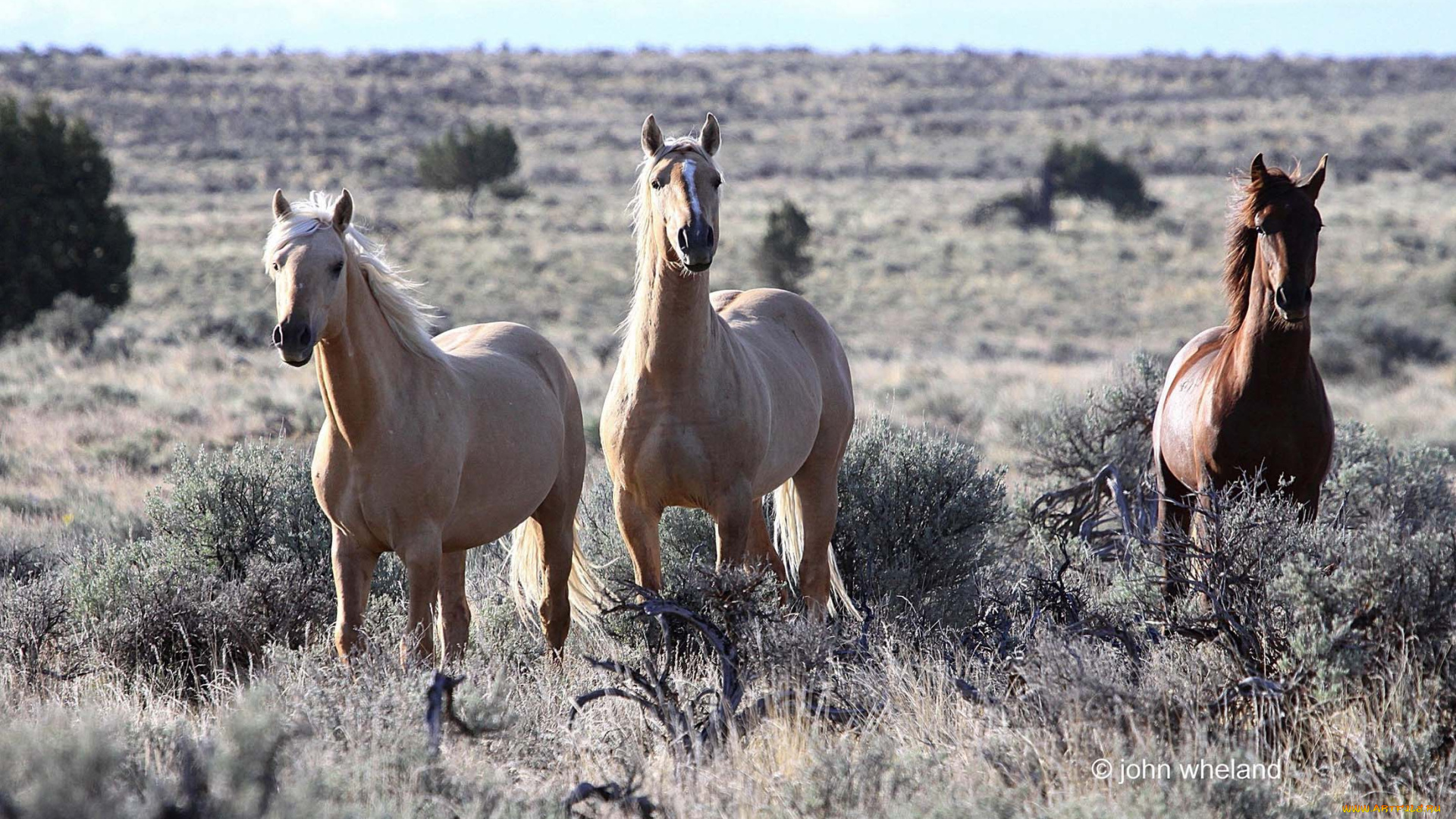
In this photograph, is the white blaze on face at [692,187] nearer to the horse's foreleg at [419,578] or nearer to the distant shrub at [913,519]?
the horse's foreleg at [419,578]

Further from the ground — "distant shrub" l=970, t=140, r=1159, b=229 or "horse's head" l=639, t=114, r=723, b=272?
"horse's head" l=639, t=114, r=723, b=272

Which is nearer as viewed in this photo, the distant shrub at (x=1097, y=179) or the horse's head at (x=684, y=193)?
the horse's head at (x=684, y=193)

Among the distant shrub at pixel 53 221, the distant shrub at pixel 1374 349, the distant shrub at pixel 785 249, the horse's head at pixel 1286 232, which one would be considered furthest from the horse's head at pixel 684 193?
the distant shrub at pixel 785 249

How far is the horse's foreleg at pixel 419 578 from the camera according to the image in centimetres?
429

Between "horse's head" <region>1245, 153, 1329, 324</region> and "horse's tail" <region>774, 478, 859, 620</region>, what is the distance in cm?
252

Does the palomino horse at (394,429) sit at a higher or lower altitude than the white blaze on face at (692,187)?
lower

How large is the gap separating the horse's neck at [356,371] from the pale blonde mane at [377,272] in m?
0.12

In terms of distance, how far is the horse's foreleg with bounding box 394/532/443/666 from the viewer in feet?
14.1

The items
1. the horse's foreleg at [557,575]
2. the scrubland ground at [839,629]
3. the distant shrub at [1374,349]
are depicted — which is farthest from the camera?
Result: the distant shrub at [1374,349]

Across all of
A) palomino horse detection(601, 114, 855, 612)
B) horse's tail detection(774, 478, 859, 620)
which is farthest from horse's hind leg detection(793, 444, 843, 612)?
palomino horse detection(601, 114, 855, 612)

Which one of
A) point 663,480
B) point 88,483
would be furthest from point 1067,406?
point 88,483

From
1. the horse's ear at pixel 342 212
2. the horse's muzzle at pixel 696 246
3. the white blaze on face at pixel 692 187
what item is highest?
the white blaze on face at pixel 692 187

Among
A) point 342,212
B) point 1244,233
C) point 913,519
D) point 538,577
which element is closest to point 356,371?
point 342,212

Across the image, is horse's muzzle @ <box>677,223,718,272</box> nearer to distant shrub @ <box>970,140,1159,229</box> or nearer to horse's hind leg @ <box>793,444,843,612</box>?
horse's hind leg @ <box>793,444,843,612</box>
